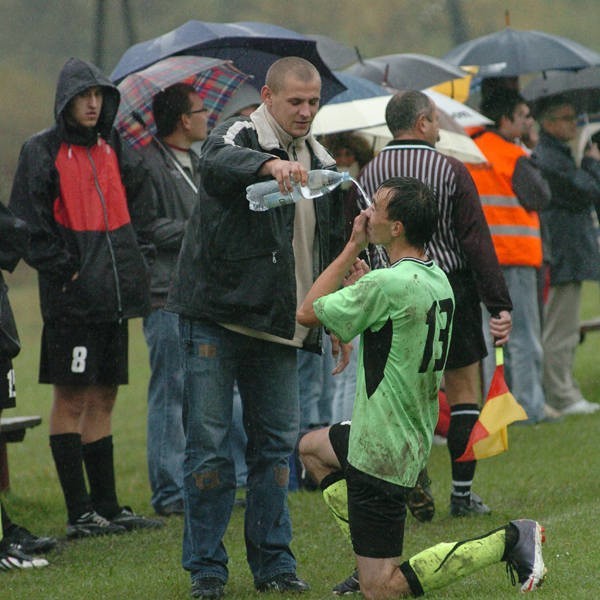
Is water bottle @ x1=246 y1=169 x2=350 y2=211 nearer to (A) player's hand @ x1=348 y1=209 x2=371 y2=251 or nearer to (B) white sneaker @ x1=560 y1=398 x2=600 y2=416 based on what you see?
(A) player's hand @ x1=348 y1=209 x2=371 y2=251

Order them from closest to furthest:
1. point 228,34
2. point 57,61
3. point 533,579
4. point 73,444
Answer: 1. point 533,579
2. point 73,444
3. point 228,34
4. point 57,61

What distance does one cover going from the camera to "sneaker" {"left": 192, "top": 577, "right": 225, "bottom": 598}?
5887 mm

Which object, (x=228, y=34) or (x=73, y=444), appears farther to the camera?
(x=228, y=34)

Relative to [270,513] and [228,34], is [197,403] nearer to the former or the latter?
[270,513]

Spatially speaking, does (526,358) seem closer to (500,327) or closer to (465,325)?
(465,325)

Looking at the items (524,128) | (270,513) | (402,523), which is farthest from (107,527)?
(524,128)

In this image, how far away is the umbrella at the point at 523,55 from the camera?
12.3m

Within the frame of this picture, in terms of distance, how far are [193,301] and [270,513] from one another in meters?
0.98

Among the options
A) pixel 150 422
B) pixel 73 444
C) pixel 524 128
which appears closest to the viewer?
pixel 73 444

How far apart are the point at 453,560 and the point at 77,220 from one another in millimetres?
3261

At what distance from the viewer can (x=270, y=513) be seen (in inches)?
239

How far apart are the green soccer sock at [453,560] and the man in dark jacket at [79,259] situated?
112 inches

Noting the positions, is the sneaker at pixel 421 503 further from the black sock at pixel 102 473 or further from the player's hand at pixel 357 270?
the black sock at pixel 102 473

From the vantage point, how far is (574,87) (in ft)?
42.9
